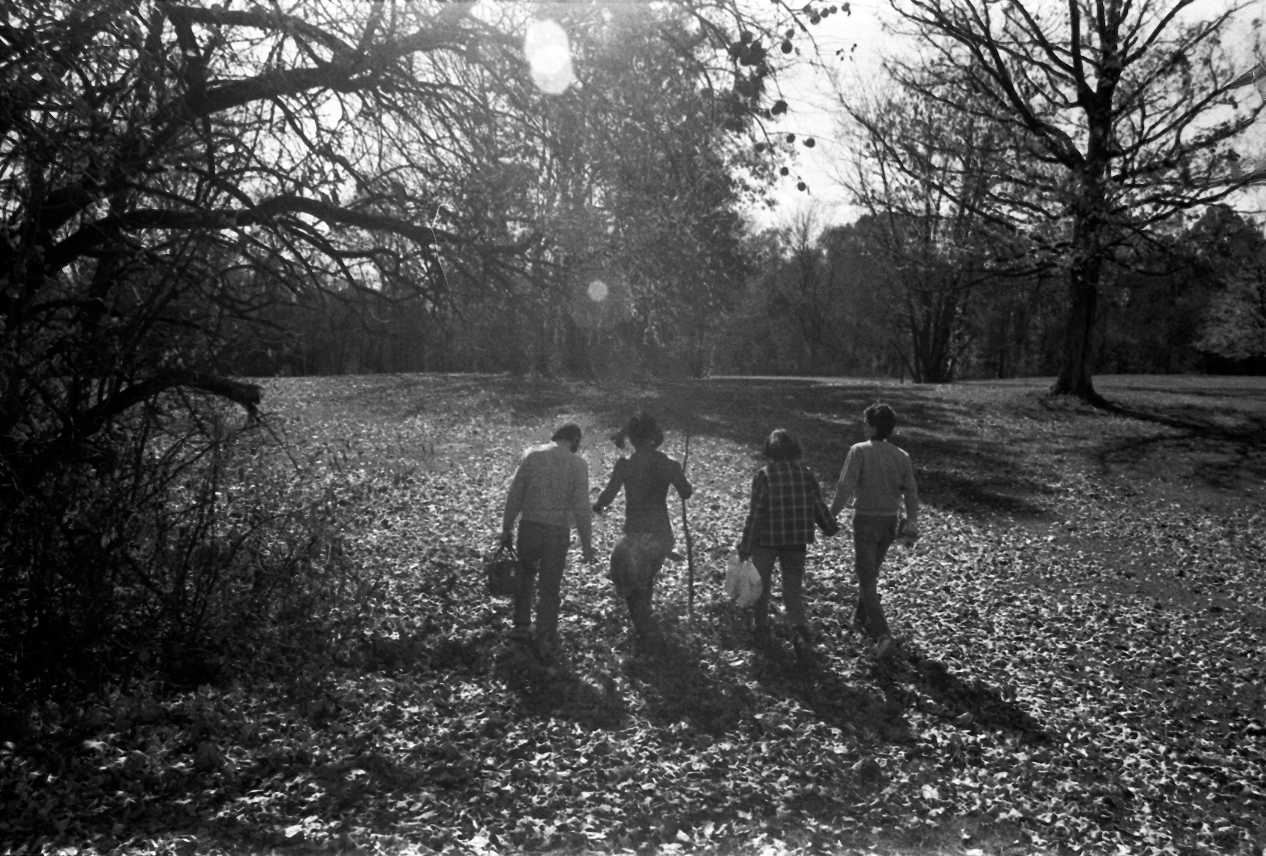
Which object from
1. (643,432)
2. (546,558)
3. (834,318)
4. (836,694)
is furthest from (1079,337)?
(834,318)

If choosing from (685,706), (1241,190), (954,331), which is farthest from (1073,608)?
(954,331)

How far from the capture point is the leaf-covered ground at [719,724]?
5.79m

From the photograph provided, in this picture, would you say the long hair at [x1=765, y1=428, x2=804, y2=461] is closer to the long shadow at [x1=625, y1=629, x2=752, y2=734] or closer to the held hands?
the held hands

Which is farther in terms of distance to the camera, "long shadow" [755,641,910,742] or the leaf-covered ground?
"long shadow" [755,641,910,742]

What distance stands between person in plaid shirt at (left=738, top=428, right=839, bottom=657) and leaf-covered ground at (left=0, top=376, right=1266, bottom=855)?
0.61m

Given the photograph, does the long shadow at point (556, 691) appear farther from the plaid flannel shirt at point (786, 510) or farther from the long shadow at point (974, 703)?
the long shadow at point (974, 703)

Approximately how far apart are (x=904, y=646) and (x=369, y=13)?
21.8 ft

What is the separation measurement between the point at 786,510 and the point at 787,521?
3.4 inches

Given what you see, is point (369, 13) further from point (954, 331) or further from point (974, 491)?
point (954, 331)

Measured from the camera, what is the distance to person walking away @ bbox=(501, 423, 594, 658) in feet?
28.0

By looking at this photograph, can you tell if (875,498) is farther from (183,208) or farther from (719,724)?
(183,208)

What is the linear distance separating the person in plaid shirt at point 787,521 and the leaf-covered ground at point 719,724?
2.00 ft

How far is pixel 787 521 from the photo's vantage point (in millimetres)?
8812

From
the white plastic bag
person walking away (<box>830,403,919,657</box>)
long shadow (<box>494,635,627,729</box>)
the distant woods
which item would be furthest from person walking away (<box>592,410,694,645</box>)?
the distant woods
